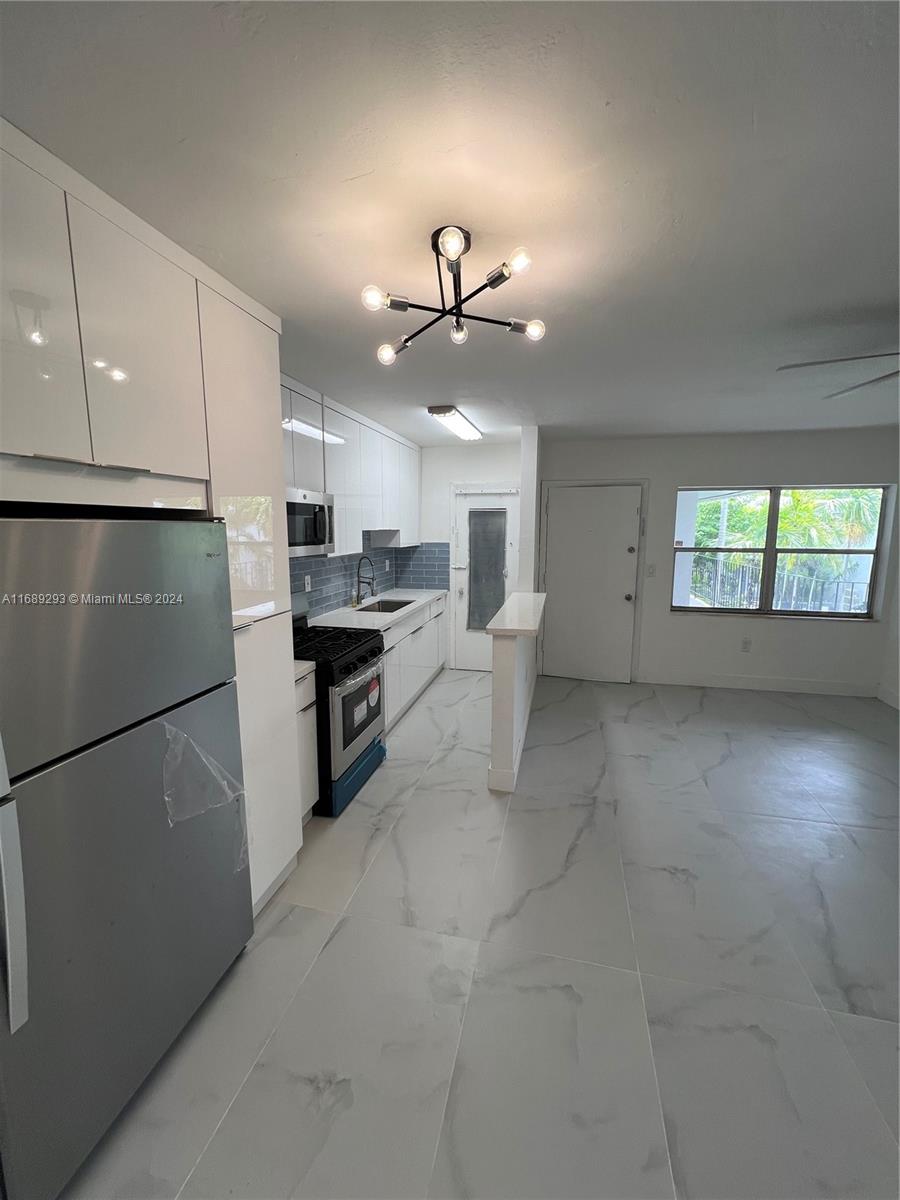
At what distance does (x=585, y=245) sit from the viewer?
1.39 metres

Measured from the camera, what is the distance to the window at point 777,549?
4.30 m

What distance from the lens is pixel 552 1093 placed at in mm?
1299

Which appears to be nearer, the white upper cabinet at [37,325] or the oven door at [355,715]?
the white upper cabinet at [37,325]

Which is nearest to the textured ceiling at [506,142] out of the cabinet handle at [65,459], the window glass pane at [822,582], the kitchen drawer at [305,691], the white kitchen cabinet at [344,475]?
the cabinet handle at [65,459]

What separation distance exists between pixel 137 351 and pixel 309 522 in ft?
4.80

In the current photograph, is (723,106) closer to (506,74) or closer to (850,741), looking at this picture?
(506,74)

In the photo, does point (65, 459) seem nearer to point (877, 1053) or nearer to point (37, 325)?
point (37, 325)

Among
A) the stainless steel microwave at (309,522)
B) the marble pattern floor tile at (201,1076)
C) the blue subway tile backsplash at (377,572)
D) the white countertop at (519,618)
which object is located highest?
the stainless steel microwave at (309,522)

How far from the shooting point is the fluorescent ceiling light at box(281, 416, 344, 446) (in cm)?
251

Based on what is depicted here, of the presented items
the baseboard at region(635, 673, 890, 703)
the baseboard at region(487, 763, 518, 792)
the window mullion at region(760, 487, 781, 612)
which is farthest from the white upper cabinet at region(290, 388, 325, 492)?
the window mullion at region(760, 487, 781, 612)

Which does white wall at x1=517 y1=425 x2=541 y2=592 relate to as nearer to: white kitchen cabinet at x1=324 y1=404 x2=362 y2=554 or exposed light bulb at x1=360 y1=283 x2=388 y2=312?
white kitchen cabinet at x1=324 y1=404 x2=362 y2=554

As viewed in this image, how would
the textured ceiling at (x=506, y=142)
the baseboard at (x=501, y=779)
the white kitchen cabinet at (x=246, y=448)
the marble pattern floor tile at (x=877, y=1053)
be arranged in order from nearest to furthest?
the textured ceiling at (x=506, y=142)
the marble pattern floor tile at (x=877, y=1053)
the white kitchen cabinet at (x=246, y=448)
the baseboard at (x=501, y=779)

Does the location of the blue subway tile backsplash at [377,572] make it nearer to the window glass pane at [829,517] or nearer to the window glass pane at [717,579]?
the window glass pane at [717,579]

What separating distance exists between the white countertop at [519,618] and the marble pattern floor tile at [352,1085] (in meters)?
1.42
